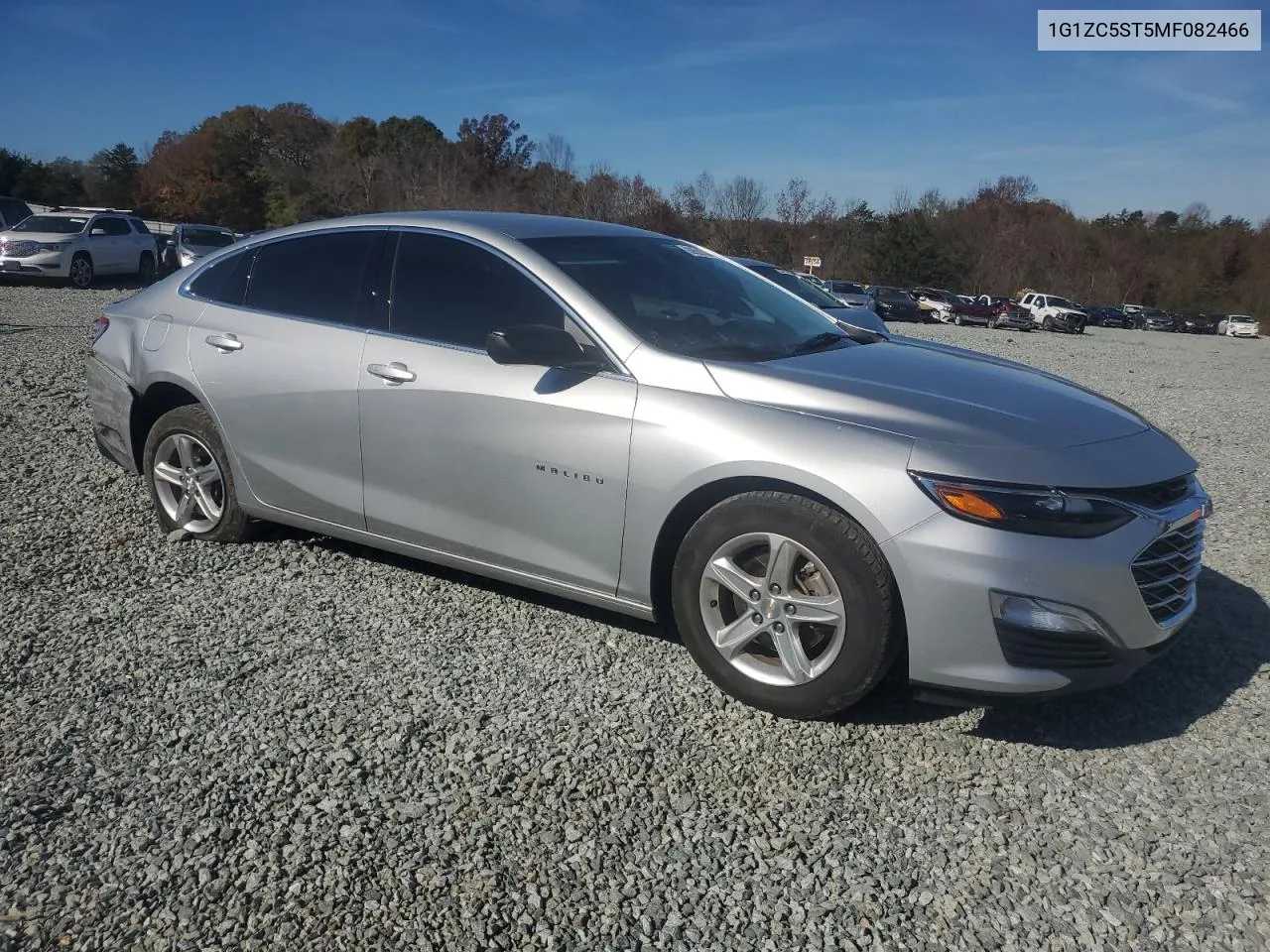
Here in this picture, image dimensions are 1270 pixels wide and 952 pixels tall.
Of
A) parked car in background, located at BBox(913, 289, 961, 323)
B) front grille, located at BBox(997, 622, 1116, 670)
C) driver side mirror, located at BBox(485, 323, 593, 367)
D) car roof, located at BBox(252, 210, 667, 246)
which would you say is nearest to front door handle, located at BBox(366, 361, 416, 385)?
driver side mirror, located at BBox(485, 323, 593, 367)

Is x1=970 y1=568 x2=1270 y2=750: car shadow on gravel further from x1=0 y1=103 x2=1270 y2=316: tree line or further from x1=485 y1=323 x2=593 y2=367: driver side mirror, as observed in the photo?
x1=0 y1=103 x2=1270 y2=316: tree line

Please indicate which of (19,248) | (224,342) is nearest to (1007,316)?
(19,248)

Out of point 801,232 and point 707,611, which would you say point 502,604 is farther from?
point 801,232

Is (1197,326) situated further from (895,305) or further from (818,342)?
(818,342)

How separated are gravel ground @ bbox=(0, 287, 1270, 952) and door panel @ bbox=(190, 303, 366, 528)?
1.44ft

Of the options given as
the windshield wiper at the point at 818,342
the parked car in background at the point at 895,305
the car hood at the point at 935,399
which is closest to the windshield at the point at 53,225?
the windshield wiper at the point at 818,342

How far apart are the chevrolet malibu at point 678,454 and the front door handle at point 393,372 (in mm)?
14

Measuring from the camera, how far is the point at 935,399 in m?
3.47

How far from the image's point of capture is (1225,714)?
11.7 feet

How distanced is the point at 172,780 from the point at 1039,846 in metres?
2.44

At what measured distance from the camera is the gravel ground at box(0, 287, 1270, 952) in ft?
8.10

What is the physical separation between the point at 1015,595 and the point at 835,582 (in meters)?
0.52

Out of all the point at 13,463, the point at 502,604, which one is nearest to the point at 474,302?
the point at 502,604

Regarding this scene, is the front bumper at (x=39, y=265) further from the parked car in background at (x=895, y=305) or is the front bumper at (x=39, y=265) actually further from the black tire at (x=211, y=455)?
Answer: the parked car in background at (x=895, y=305)
